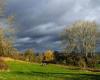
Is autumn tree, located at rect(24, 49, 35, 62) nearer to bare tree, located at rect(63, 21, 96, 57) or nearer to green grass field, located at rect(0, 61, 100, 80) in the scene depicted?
bare tree, located at rect(63, 21, 96, 57)

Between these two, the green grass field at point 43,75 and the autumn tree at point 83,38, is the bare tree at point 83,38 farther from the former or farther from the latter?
the green grass field at point 43,75

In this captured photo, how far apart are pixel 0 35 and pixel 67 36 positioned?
6593 centimetres

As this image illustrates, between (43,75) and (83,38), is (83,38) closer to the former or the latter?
(83,38)

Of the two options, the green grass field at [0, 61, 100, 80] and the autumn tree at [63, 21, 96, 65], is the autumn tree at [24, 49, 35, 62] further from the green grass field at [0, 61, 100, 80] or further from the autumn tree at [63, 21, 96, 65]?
the green grass field at [0, 61, 100, 80]

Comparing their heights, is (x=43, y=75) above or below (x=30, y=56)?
below

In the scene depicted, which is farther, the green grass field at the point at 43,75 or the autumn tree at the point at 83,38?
the autumn tree at the point at 83,38

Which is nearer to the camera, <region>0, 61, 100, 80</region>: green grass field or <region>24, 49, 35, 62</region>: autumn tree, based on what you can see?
<region>0, 61, 100, 80</region>: green grass field

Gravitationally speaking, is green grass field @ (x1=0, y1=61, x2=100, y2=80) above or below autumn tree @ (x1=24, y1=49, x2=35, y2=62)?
below

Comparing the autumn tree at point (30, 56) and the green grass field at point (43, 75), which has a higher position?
the autumn tree at point (30, 56)

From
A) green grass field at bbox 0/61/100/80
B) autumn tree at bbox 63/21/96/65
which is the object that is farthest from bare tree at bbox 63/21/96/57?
green grass field at bbox 0/61/100/80

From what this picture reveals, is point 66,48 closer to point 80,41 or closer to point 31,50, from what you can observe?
point 80,41

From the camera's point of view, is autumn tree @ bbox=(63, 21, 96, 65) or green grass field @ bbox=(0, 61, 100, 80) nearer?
green grass field @ bbox=(0, 61, 100, 80)

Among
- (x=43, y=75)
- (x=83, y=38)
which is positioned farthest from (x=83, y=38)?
(x=43, y=75)

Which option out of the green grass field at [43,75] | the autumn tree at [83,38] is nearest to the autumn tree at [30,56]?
the autumn tree at [83,38]
